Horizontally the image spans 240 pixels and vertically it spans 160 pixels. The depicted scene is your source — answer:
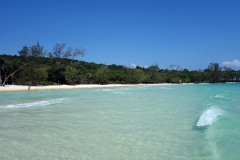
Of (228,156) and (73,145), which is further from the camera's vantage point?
(73,145)

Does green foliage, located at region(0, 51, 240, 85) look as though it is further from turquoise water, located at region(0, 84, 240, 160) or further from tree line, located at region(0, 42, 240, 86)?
turquoise water, located at region(0, 84, 240, 160)

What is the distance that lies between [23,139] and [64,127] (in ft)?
5.54

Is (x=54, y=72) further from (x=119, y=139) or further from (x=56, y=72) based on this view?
(x=119, y=139)

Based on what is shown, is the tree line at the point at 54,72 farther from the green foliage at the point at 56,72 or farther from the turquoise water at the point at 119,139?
the turquoise water at the point at 119,139

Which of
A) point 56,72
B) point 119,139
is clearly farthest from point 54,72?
point 119,139

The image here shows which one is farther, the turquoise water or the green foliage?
the green foliage

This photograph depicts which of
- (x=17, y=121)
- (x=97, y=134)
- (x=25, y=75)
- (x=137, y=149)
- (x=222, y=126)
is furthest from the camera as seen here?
(x=25, y=75)

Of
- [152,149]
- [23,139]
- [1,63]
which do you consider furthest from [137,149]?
[1,63]

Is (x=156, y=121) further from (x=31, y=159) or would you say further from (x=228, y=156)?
(x=31, y=159)

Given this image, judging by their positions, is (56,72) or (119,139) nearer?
(119,139)

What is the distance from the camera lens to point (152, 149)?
5398 mm

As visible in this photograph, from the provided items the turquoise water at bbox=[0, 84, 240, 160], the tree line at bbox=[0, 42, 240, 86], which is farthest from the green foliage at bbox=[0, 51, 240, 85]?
the turquoise water at bbox=[0, 84, 240, 160]

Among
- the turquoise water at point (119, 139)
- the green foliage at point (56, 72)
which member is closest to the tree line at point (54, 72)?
the green foliage at point (56, 72)

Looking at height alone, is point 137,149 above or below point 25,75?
below
